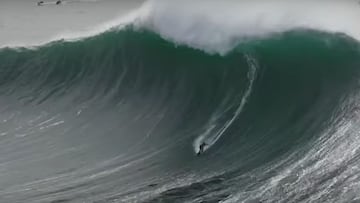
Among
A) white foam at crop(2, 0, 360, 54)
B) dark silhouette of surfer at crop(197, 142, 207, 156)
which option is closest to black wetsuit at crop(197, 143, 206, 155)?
dark silhouette of surfer at crop(197, 142, 207, 156)

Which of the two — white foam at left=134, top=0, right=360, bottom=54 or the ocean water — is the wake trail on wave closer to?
the ocean water

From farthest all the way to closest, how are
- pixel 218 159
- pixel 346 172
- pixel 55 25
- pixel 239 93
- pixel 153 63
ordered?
1. pixel 55 25
2. pixel 153 63
3. pixel 239 93
4. pixel 218 159
5. pixel 346 172

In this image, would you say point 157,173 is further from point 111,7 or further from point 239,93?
point 111,7

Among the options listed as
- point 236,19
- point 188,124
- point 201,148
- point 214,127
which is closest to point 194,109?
point 188,124

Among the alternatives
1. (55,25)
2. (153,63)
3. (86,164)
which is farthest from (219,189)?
(55,25)

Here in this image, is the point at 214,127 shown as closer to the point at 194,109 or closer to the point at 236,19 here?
the point at 194,109
